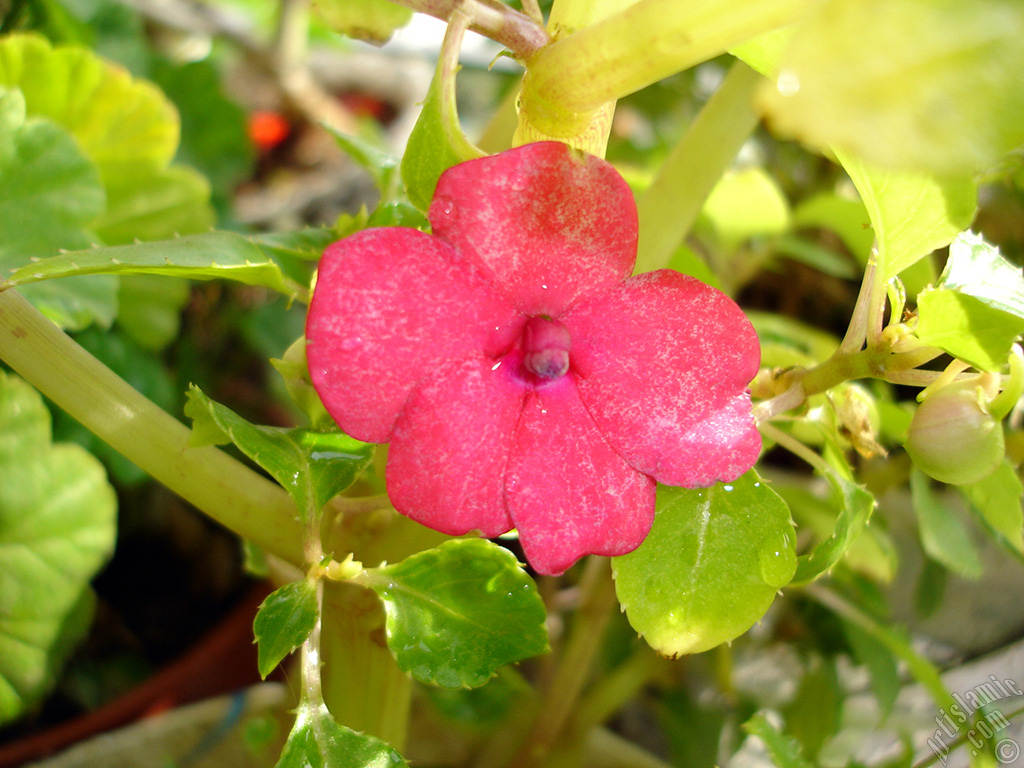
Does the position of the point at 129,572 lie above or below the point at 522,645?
below

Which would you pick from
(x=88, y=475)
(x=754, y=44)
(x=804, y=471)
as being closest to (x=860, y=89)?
(x=754, y=44)

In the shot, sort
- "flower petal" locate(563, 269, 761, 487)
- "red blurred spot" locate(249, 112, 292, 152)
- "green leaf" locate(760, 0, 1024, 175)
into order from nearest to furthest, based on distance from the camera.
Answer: "green leaf" locate(760, 0, 1024, 175) < "flower petal" locate(563, 269, 761, 487) < "red blurred spot" locate(249, 112, 292, 152)

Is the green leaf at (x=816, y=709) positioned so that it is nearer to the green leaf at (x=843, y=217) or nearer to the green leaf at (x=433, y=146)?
the green leaf at (x=843, y=217)

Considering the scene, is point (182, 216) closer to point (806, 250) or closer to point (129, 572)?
point (129, 572)

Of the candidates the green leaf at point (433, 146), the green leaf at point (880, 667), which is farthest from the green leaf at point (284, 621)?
the green leaf at point (880, 667)

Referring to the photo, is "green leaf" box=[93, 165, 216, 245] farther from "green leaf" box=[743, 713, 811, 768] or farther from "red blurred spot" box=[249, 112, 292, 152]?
"red blurred spot" box=[249, 112, 292, 152]

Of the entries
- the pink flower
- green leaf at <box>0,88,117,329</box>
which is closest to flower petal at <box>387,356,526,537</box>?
the pink flower
